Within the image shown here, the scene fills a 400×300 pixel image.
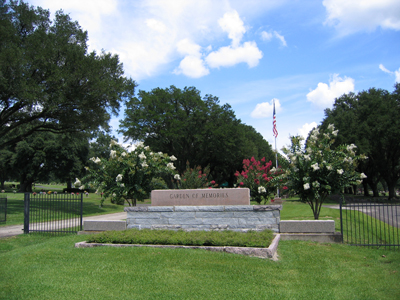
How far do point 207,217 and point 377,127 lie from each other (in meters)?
30.3

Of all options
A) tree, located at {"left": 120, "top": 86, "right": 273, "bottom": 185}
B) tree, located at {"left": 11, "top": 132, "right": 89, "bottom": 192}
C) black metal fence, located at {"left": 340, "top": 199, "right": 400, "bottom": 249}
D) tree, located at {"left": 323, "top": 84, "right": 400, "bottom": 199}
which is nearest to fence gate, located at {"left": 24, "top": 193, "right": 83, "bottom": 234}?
black metal fence, located at {"left": 340, "top": 199, "right": 400, "bottom": 249}

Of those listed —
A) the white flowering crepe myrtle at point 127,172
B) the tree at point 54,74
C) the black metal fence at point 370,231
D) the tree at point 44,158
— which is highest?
the tree at point 54,74

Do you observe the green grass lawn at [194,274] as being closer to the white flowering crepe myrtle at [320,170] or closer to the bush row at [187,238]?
the bush row at [187,238]

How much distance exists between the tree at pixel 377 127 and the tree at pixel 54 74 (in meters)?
24.4

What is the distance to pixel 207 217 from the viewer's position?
Answer: 9.69 m

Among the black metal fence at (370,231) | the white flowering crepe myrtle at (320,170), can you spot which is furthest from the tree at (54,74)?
the black metal fence at (370,231)

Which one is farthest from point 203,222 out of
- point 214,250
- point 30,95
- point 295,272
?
point 30,95

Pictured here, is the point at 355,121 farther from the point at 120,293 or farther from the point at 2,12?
the point at 120,293

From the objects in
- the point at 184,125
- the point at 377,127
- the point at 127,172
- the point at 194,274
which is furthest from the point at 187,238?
the point at 377,127

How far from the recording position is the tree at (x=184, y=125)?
3741 centimetres

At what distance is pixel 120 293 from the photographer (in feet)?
16.8

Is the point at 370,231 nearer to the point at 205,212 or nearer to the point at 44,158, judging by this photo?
the point at 205,212

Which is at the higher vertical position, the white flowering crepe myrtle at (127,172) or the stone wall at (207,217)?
the white flowering crepe myrtle at (127,172)

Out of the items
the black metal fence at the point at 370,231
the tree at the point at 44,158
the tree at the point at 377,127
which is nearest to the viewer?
the black metal fence at the point at 370,231
